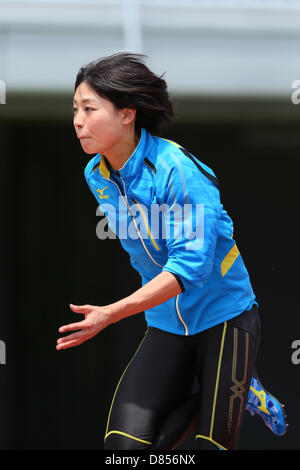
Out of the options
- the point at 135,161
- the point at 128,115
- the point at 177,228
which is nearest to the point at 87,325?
the point at 177,228

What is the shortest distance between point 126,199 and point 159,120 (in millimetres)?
284

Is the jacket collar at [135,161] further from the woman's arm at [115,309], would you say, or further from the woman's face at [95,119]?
the woman's arm at [115,309]

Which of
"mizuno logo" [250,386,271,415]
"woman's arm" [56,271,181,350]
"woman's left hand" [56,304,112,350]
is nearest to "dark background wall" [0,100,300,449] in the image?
"mizuno logo" [250,386,271,415]

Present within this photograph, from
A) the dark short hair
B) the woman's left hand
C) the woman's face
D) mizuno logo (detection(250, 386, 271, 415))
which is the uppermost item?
the dark short hair

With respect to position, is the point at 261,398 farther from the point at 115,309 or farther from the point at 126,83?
the point at 126,83

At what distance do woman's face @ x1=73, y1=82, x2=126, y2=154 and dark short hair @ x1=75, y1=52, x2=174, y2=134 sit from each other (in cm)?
2

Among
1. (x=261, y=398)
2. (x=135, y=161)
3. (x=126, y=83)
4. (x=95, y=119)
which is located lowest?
(x=261, y=398)

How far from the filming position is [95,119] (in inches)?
81.6

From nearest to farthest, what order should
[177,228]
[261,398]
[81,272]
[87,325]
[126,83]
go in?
1. [87,325]
2. [177,228]
3. [126,83]
4. [261,398]
5. [81,272]

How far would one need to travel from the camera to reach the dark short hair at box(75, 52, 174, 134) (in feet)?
6.77

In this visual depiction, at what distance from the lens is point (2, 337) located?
454cm

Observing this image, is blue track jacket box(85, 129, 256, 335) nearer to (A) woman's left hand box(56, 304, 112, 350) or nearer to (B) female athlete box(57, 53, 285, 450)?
(B) female athlete box(57, 53, 285, 450)

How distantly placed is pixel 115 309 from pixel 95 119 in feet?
1.97

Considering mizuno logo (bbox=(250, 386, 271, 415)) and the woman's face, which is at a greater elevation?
the woman's face
